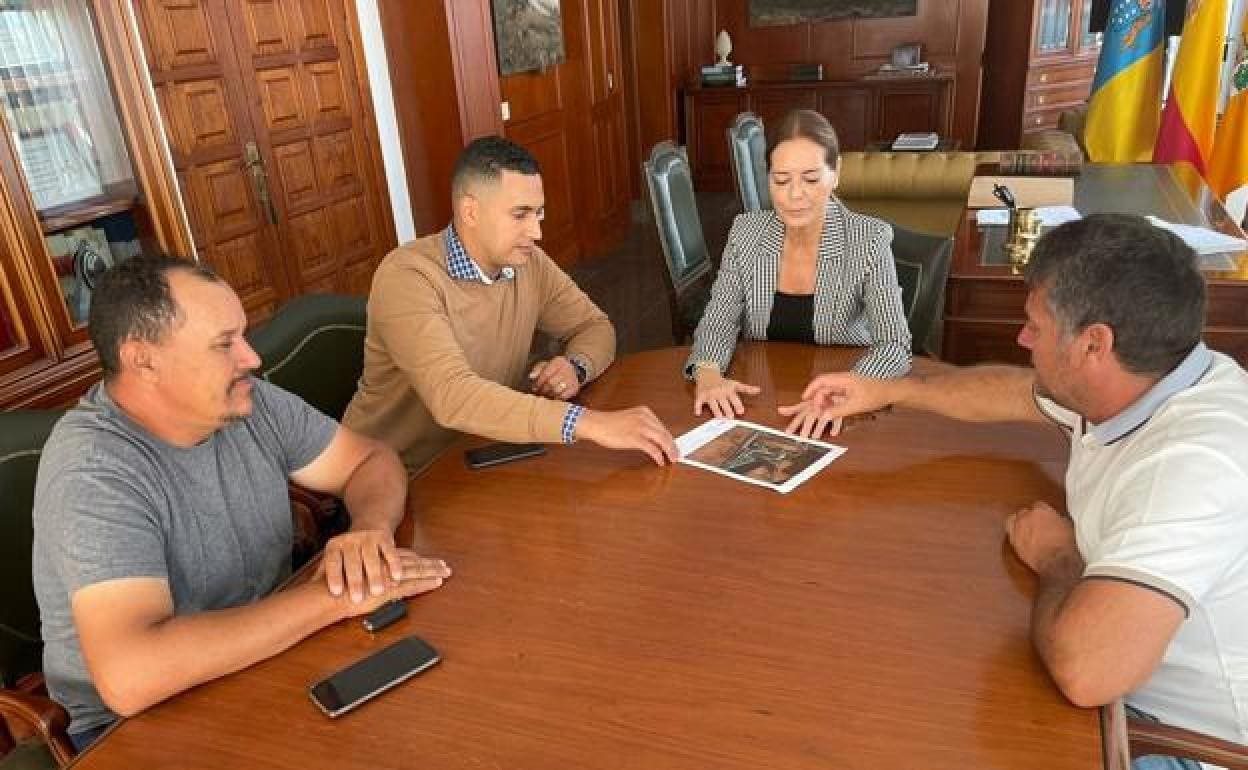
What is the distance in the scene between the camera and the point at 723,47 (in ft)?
23.6

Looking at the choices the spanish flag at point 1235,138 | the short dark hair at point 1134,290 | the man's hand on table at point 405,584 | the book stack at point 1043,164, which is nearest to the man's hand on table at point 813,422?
the short dark hair at point 1134,290

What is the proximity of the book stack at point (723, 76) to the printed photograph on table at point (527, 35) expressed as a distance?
201cm

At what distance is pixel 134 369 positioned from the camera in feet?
4.11

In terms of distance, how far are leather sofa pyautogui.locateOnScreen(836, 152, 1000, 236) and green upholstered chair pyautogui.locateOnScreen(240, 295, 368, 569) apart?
8.73ft

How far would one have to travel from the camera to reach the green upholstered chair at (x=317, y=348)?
199 centimetres

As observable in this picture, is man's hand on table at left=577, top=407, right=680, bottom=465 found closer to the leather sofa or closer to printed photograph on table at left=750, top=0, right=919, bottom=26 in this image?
the leather sofa

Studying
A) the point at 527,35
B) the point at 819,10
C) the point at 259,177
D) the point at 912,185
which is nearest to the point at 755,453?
the point at 259,177

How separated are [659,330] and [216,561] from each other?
3.40m

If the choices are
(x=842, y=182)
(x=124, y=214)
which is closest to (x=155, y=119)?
(x=124, y=214)

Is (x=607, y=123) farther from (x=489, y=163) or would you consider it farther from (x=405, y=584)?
(x=405, y=584)

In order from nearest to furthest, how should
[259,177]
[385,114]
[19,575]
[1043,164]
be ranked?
[19,575], [1043,164], [259,177], [385,114]

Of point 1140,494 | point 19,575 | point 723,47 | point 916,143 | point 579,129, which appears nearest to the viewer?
point 1140,494

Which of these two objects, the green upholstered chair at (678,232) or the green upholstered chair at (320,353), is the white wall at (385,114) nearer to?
the green upholstered chair at (678,232)

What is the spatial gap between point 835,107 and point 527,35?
3.11 meters
